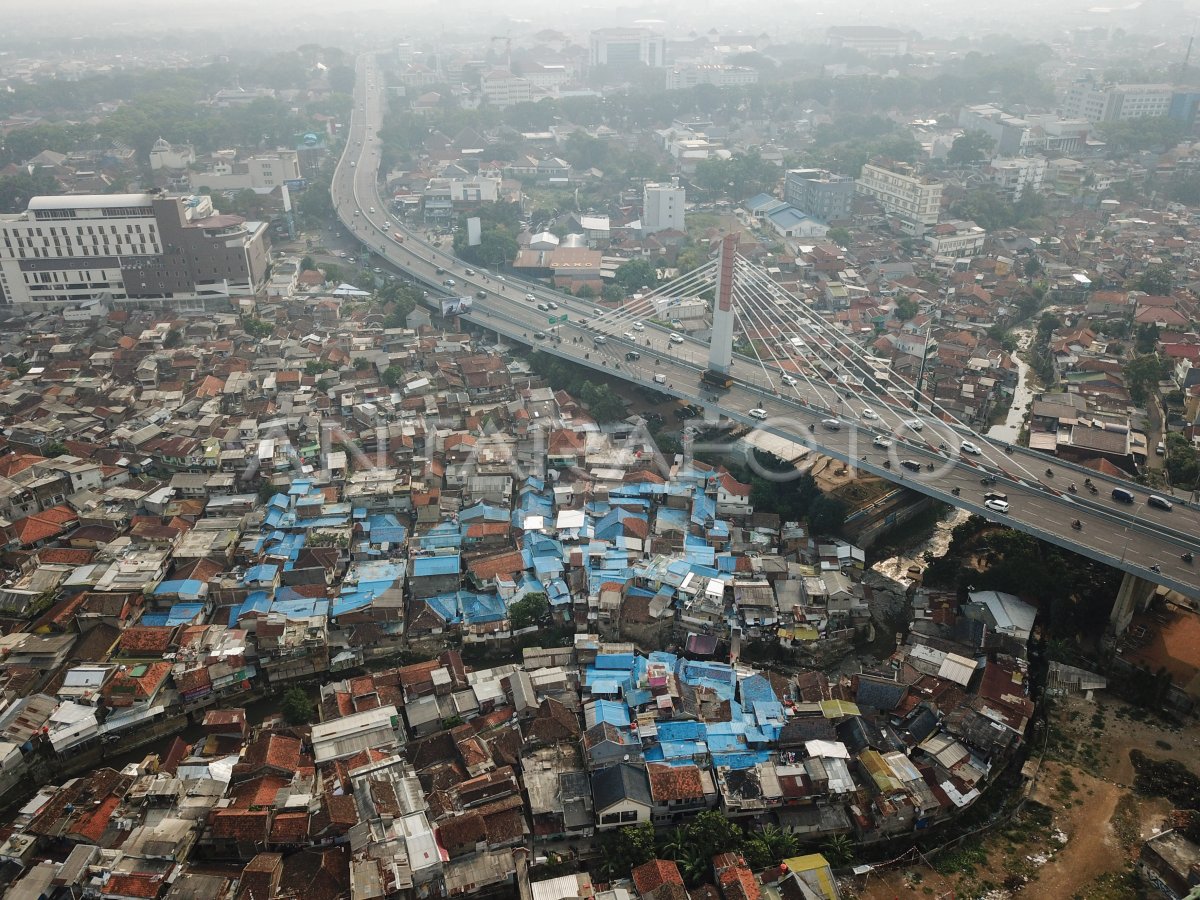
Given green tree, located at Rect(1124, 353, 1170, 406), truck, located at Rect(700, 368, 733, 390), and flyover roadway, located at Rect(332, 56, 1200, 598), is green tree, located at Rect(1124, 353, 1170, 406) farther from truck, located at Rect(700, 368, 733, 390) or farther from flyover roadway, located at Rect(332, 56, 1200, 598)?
truck, located at Rect(700, 368, 733, 390)

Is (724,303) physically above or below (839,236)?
above

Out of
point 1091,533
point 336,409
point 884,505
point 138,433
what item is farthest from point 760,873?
point 138,433

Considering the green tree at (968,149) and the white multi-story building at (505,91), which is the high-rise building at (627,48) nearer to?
the white multi-story building at (505,91)

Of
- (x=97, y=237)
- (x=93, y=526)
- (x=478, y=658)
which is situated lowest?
(x=478, y=658)

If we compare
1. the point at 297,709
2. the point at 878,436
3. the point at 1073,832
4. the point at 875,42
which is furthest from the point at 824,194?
the point at 875,42

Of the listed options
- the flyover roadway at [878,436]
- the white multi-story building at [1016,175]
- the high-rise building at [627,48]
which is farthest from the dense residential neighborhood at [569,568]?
the high-rise building at [627,48]

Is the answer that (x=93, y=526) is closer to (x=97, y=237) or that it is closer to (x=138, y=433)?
(x=138, y=433)

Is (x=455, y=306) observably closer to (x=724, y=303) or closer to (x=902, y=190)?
(x=724, y=303)
